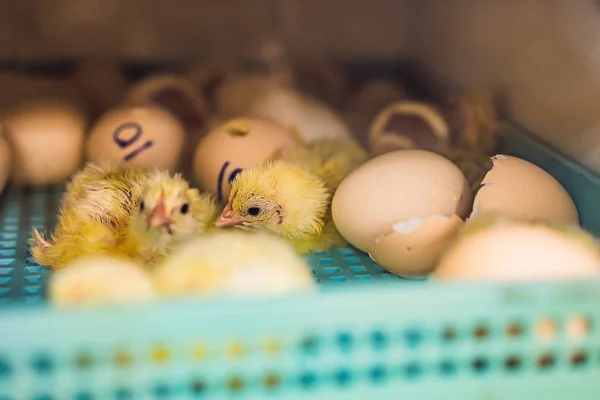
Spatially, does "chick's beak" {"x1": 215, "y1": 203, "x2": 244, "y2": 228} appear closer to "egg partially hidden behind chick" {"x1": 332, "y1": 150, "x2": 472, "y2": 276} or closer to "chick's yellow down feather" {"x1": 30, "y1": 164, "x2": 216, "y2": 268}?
"chick's yellow down feather" {"x1": 30, "y1": 164, "x2": 216, "y2": 268}

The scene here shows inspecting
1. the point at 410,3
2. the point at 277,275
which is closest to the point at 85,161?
the point at 277,275

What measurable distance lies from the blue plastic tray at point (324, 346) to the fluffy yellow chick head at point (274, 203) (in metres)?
0.28

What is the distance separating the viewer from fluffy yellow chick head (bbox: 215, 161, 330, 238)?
0.76m

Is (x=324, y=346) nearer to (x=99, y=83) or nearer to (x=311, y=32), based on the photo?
(x=99, y=83)

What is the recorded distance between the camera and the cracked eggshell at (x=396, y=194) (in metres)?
0.70

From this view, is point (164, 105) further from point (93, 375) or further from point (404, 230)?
point (93, 375)

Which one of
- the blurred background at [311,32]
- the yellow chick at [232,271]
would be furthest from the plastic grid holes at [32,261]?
the blurred background at [311,32]

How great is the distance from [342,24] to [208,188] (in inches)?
26.6

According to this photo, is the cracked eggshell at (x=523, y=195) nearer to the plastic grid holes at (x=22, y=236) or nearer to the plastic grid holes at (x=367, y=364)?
the plastic grid holes at (x=367, y=364)

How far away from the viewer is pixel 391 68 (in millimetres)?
1438

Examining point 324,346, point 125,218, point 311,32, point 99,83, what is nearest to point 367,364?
point 324,346

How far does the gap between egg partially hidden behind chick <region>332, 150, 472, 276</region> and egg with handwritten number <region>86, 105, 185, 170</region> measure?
31cm

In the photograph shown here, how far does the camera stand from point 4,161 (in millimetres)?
895

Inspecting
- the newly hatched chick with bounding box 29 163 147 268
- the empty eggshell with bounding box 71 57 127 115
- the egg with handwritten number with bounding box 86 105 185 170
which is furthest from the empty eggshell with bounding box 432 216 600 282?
the empty eggshell with bounding box 71 57 127 115
